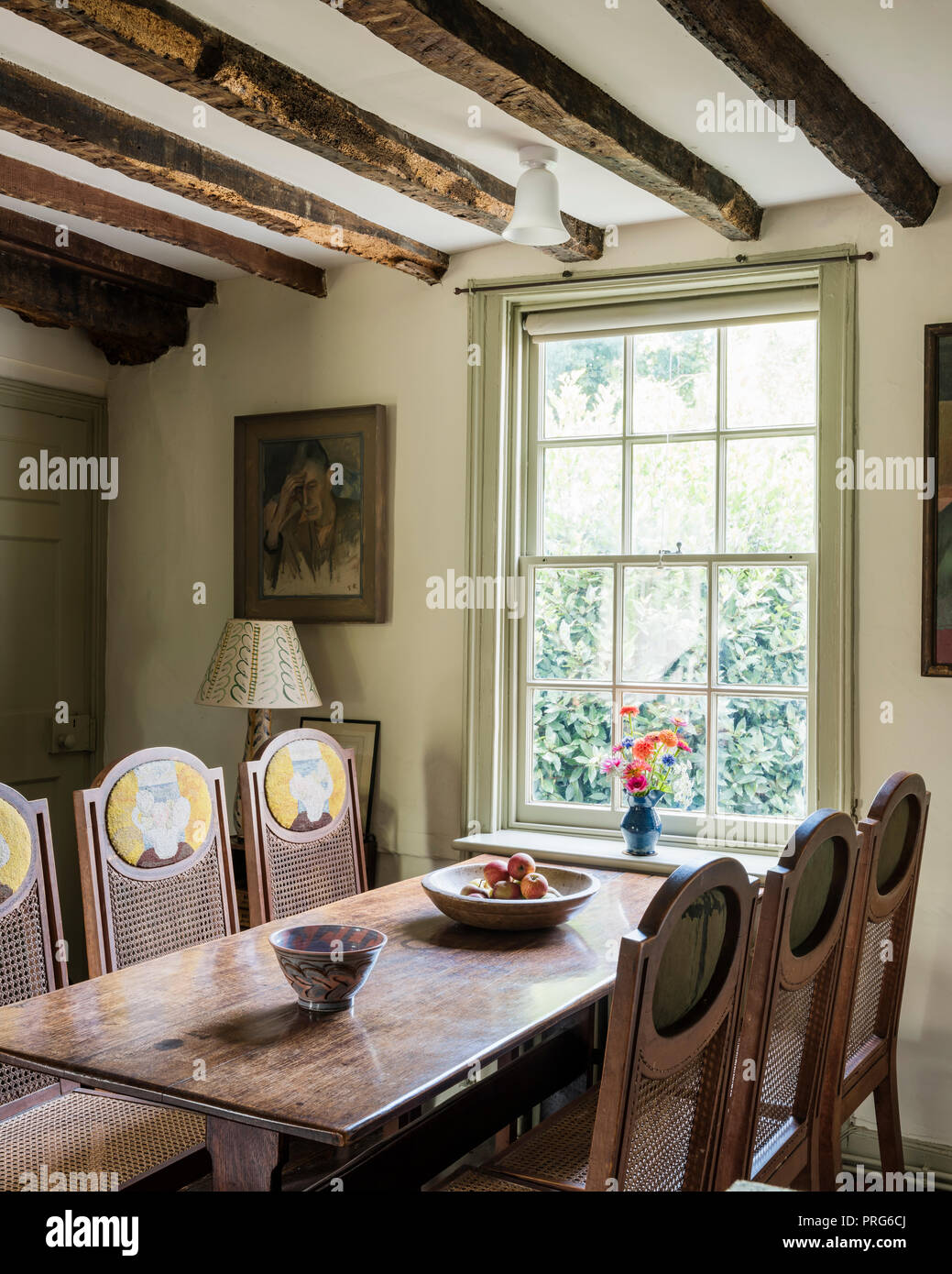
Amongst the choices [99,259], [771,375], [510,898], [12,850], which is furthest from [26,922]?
[771,375]

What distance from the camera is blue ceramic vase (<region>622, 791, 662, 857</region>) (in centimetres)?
356

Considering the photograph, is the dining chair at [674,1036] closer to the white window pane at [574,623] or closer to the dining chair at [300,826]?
the dining chair at [300,826]

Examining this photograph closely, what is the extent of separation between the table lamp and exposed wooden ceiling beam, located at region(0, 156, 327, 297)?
118cm

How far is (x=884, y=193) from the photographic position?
9.84ft

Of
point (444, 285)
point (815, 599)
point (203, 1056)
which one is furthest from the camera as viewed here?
point (444, 285)

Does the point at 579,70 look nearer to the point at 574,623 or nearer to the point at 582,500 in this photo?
the point at 582,500

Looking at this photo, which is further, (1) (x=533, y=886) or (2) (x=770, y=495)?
(2) (x=770, y=495)

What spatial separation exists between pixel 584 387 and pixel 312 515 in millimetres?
1048

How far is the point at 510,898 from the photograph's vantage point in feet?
8.79

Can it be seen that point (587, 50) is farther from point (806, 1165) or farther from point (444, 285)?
point (806, 1165)

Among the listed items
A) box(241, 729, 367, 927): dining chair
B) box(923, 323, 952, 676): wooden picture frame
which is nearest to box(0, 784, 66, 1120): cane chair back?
box(241, 729, 367, 927): dining chair

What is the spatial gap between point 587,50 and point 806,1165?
2.34 m

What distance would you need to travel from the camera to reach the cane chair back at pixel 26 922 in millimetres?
2418
